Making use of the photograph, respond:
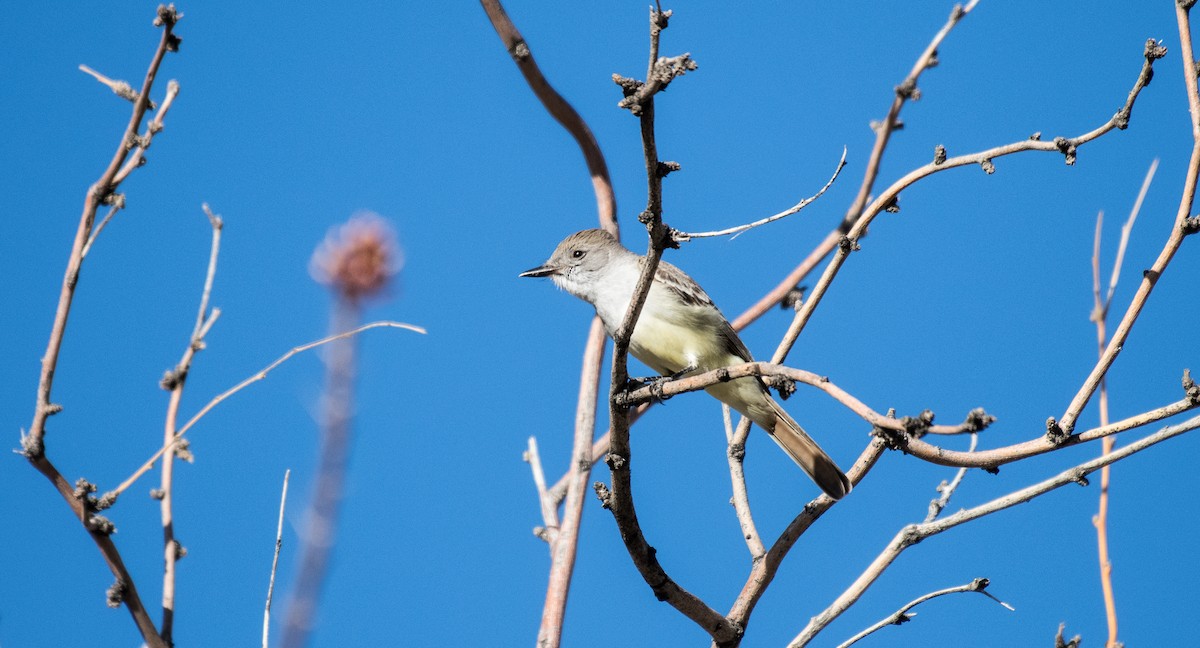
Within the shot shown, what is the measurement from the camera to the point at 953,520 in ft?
12.7

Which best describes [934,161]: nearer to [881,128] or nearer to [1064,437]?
[1064,437]

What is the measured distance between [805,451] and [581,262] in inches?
73.6

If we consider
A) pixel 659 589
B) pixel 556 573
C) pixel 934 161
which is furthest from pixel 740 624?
pixel 934 161

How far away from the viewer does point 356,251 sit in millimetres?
Answer: 2449

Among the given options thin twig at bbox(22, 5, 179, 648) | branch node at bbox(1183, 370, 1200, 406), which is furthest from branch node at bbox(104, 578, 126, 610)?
branch node at bbox(1183, 370, 1200, 406)

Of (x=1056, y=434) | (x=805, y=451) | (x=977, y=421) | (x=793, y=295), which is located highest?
(x=793, y=295)

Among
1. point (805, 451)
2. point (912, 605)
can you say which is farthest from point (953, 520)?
point (805, 451)

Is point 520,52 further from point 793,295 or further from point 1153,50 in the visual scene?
point 1153,50

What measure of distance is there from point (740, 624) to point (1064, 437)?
5.07ft

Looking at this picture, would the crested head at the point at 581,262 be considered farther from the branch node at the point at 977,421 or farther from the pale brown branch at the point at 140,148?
the branch node at the point at 977,421

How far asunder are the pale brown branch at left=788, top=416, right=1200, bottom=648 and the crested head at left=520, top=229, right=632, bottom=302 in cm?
269

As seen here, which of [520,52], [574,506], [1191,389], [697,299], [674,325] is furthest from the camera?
[697,299]

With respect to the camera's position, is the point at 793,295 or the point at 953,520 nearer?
the point at 953,520

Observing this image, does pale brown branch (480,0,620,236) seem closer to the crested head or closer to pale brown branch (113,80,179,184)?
the crested head
